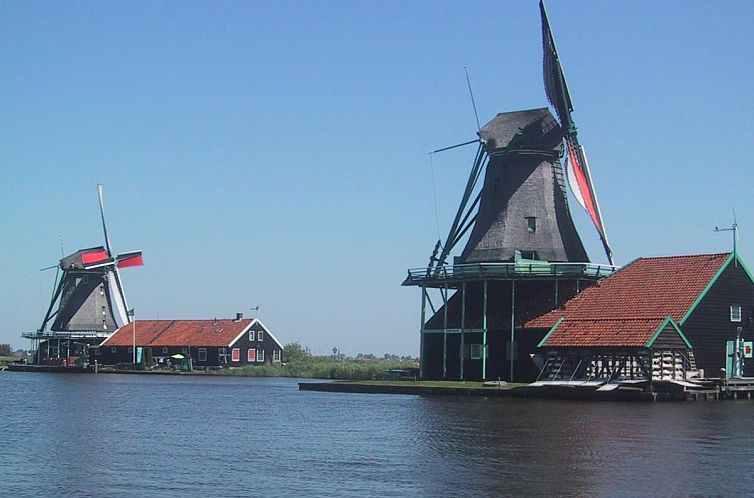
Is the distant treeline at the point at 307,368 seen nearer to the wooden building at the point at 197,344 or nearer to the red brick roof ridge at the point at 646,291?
the wooden building at the point at 197,344

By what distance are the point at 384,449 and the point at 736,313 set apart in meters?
21.0

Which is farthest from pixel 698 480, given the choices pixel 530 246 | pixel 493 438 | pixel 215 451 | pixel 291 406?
pixel 530 246

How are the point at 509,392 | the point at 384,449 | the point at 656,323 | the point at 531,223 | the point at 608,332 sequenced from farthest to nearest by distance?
1. the point at 531,223
2. the point at 509,392
3. the point at 608,332
4. the point at 656,323
5. the point at 384,449

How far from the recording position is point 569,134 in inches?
1842

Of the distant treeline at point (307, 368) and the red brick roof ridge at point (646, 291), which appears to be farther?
the distant treeline at point (307, 368)

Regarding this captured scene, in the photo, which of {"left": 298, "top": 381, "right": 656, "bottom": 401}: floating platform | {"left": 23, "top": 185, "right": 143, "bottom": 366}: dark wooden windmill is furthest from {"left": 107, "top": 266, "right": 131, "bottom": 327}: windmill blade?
{"left": 298, "top": 381, "right": 656, "bottom": 401}: floating platform

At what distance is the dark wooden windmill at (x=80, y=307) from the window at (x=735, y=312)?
52.3m

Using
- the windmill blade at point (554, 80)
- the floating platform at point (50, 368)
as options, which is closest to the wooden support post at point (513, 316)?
the windmill blade at point (554, 80)

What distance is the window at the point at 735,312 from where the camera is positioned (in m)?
40.8

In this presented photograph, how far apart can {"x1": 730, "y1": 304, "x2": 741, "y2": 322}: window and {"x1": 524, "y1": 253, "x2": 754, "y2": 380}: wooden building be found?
0.12ft

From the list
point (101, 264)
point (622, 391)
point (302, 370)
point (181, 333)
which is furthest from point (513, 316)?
point (101, 264)

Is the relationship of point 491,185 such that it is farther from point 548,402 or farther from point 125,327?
point 125,327

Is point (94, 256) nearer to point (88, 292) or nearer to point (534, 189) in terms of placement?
point (88, 292)

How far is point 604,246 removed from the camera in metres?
46.3
